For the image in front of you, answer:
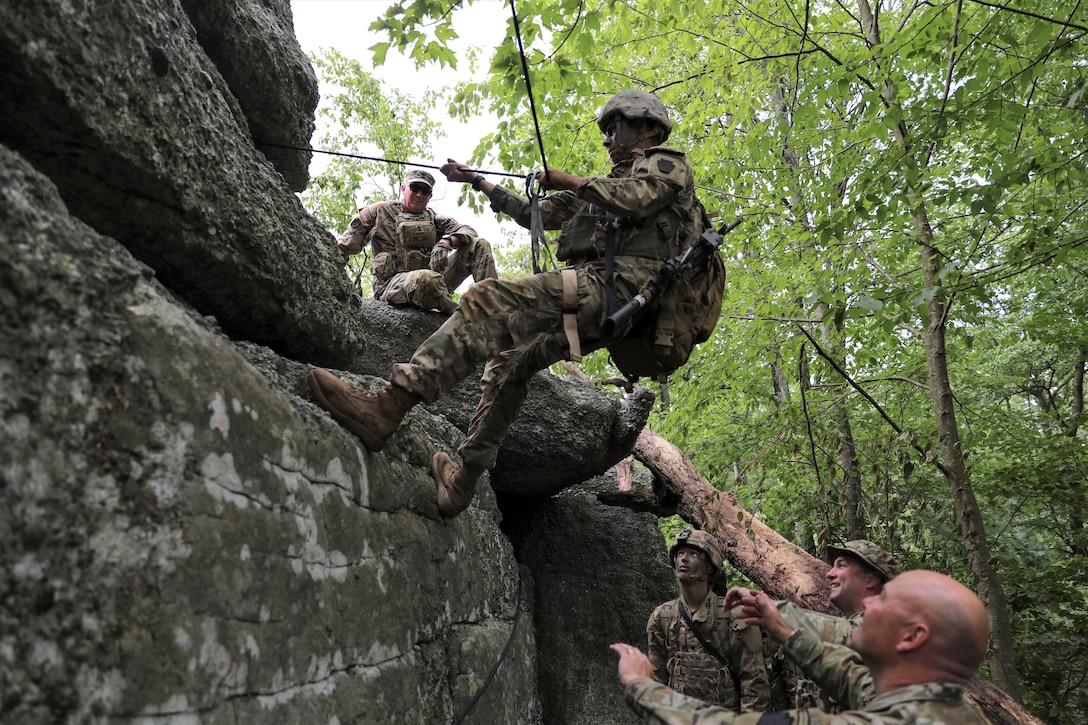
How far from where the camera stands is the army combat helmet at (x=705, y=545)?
610 cm

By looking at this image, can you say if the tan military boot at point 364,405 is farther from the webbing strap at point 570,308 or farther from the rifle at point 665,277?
the rifle at point 665,277

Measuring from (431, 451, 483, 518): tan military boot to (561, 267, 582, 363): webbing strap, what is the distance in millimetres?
982

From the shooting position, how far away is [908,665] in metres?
2.23

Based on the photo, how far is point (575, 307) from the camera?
3.91m

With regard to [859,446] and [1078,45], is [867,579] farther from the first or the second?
[859,446]

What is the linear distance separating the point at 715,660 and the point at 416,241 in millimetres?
4990

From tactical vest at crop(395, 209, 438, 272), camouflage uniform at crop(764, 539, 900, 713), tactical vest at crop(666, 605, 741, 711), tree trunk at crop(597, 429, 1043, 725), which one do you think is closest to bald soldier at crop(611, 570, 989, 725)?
camouflage uniform at crop(764, 539, 900, 713)

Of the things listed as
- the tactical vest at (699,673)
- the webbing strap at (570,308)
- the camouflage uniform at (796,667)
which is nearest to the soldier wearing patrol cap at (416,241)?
the webbing strap at (570,308)

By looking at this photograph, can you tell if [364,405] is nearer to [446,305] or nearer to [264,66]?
[264,66]

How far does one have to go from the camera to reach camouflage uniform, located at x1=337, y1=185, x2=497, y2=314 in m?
7.82

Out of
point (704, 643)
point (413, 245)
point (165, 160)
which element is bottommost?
point (704, 643)

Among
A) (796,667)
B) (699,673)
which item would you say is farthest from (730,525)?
(796,667)

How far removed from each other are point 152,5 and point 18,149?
2.71ft

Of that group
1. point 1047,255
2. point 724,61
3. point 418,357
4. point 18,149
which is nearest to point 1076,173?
point 1047,255
